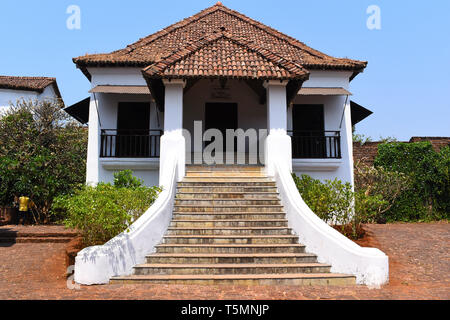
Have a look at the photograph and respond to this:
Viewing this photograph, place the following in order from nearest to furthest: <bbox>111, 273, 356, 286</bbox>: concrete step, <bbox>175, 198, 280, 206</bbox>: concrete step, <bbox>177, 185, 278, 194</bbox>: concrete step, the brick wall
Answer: <bbox>111, 273, 356, 286</bbox>: concrete step, <bbox>175, 198, 280, 206</bbox>: concrete step, <bbox>177, 185, 278, 194</bbox>: concrete step, the brick wall

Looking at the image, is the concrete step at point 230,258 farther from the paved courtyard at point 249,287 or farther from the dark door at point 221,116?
the dark door at point 221,116

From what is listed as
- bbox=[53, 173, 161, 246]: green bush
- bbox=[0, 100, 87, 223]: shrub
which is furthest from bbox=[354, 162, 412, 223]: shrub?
bbox=[0, 100, 87, 223]: shrub

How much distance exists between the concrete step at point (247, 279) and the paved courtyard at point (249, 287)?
0.15 meters

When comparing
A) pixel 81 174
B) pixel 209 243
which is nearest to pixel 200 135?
pixel 81 174

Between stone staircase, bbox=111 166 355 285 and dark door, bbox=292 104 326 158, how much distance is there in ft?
12.2

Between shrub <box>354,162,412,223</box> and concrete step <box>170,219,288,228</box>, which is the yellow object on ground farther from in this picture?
shrub <box>354,162,412,223</box>

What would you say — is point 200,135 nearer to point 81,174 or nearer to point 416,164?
point 81,174

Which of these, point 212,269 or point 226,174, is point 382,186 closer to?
point 226,174

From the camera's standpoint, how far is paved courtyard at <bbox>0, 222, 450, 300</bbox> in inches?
191

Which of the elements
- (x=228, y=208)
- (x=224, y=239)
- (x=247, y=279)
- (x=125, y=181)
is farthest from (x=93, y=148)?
(x=247, y=279)
